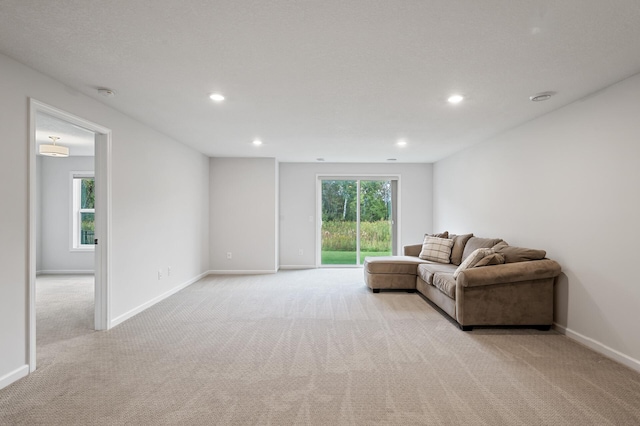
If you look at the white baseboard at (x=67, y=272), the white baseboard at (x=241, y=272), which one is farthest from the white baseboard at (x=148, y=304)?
the white baseboard at (x=67, y=272)

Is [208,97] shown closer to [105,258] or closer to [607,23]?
[105,258]

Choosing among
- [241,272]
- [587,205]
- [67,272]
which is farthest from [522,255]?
[67,272]

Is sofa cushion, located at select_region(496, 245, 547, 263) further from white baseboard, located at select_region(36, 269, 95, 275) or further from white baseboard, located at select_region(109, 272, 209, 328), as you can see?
white baseboard, located at select_region(36, 269, 95, 275)

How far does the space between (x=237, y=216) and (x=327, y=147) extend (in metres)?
2.44

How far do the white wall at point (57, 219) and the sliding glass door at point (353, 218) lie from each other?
16.4ft

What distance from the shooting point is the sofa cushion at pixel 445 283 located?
3662 mm

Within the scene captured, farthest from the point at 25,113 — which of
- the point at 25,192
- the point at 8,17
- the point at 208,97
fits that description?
the point at 208,97

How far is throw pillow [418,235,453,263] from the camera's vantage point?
5.26m

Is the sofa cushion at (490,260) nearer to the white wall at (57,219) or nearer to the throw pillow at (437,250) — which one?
the throw pillow at (437,250)

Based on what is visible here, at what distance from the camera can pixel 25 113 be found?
2.54m

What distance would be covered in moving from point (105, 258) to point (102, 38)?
2.24m

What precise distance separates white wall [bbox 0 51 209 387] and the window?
264 cm

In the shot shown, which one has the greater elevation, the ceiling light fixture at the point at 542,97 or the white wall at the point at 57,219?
the ceiling light fixture at the point at 542,97

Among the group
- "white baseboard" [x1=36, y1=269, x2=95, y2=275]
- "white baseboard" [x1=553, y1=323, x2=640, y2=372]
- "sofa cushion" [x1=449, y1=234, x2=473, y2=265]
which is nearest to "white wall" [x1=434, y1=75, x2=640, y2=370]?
"white baseboard" [x1=553, y1=323, x2=640, y2=372]
